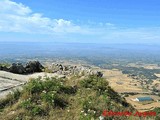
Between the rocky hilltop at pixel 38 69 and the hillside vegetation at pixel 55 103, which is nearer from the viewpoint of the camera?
the hillside vegetation at pixel 55 103

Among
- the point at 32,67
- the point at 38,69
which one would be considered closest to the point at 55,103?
the point at 32,67

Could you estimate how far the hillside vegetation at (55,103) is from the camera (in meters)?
7.66

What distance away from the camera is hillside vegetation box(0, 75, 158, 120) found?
302 inches

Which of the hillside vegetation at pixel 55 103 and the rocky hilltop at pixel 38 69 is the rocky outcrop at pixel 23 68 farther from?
the hillside vegetation at pixel 55 103

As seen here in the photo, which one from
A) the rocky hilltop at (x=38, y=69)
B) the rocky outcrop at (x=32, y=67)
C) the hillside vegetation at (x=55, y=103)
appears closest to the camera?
the hillside vegetation at (x=55, y=103)

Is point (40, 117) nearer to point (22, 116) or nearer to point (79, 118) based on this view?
point (22, 116)

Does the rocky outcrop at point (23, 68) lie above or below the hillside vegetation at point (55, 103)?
above

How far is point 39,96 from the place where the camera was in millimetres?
8672

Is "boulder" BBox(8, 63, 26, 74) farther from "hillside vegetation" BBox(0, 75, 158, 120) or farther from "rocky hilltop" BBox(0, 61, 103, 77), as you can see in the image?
"hillside vegetation" BBox(0, 75, 158, 120)

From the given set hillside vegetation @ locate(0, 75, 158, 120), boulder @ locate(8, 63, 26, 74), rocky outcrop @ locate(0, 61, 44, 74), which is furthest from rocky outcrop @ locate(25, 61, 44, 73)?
hillside vegetation @ locate(0, 75, 158, 120)

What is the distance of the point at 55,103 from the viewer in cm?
846

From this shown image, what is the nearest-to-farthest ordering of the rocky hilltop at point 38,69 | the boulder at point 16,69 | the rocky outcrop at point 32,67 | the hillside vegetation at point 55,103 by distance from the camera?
the hillside vegetation at point 55,103 < the rocky hilltop at point 38,69 < the boulder at point 16,69 < the rocky outcrop at point 32,67

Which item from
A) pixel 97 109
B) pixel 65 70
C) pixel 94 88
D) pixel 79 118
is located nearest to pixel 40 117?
pixel 79 118

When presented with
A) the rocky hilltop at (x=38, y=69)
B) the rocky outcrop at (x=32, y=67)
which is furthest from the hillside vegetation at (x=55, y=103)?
the rocky outcrop at (x=32, y=67)
